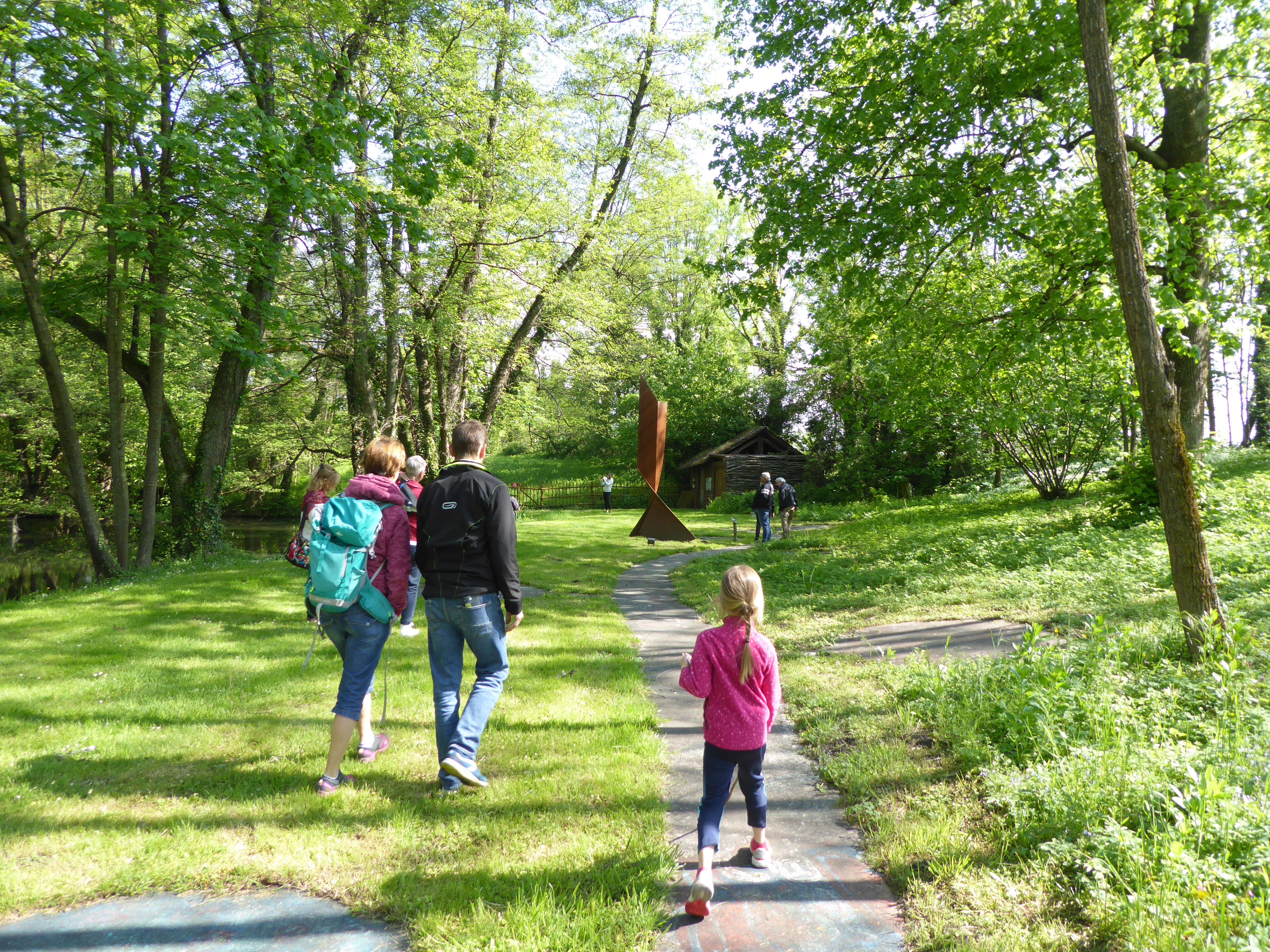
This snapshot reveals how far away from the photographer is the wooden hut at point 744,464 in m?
34.8

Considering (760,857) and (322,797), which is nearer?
(760,857)

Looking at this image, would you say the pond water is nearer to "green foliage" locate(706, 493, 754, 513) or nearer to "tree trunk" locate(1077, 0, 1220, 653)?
"tree trunk" locate(1077, 0, 1220, 653)

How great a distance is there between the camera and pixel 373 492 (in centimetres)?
415

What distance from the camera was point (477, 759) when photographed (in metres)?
4.46

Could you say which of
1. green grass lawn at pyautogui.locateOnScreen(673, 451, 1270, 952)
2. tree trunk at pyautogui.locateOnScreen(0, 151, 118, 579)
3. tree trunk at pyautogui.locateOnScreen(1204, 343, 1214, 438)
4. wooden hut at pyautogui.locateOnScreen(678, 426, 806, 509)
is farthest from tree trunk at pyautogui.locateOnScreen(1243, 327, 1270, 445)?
tree trunk at pyautogui.locateOnScreen(0, 151, 118, 579)

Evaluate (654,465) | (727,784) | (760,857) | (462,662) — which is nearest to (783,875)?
(760,857)

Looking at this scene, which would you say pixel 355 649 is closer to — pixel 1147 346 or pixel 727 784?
pixel 727 784

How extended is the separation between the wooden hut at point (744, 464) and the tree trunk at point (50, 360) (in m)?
25.8

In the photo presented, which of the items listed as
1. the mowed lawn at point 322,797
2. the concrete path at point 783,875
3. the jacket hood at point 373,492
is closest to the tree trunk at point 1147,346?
the concrete path at point 783,875

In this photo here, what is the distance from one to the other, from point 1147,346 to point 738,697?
4.07 m

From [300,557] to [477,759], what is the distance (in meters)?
1.99

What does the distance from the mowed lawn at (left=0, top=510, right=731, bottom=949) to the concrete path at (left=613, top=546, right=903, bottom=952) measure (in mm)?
153

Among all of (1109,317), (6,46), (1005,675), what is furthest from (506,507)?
(6,46)

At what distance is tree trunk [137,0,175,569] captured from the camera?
36.3ft
